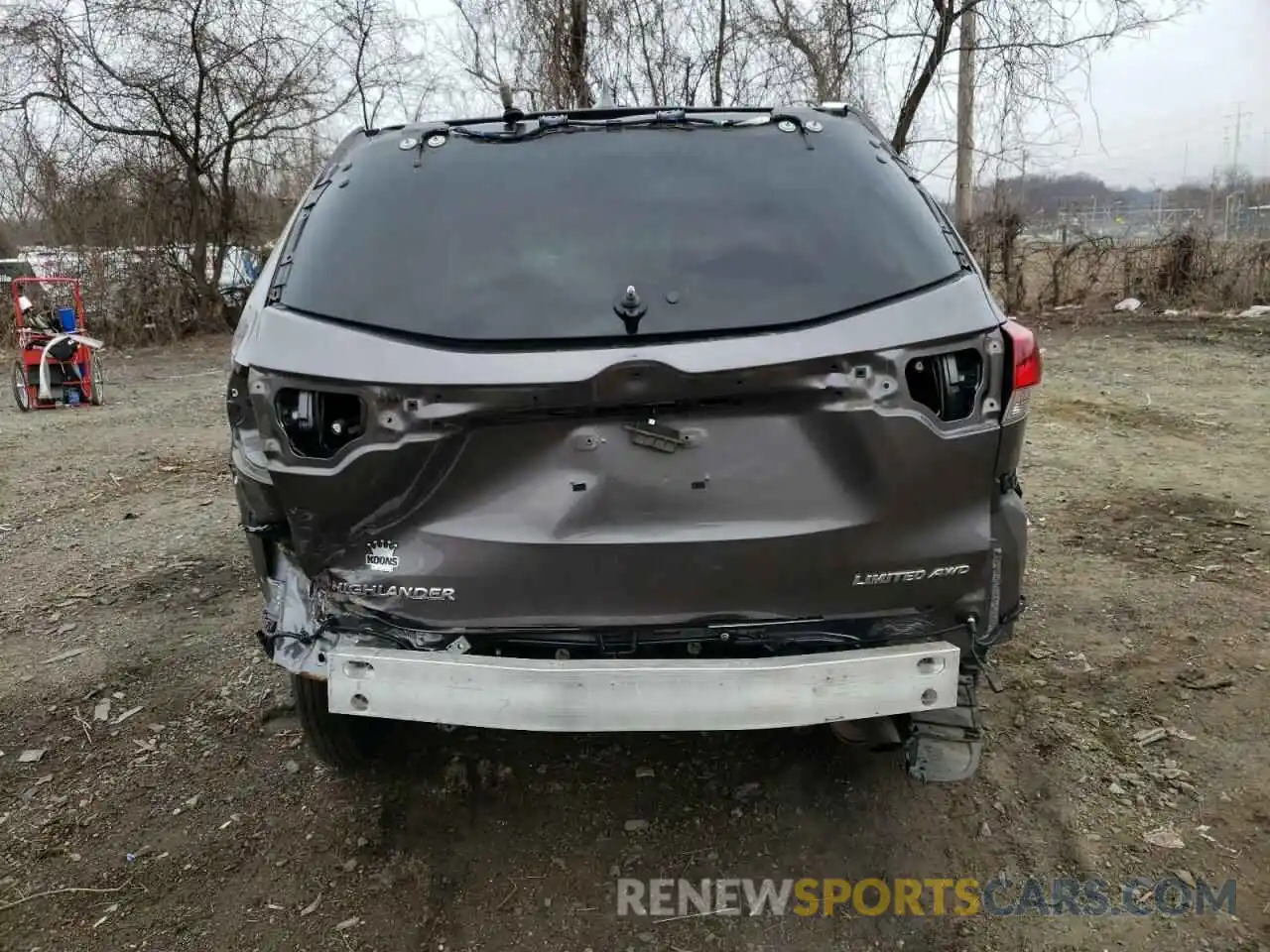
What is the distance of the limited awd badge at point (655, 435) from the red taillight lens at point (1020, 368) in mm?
767

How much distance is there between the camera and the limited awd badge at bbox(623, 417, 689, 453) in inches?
83.3

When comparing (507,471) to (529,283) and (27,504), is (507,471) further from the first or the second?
(27,504)

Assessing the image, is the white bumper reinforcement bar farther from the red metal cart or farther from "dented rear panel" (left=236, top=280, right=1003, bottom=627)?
the red metal cart

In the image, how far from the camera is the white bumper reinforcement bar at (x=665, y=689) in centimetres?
208

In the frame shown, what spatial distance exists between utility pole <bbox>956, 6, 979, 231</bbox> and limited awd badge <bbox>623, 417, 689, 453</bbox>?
10.6 metres

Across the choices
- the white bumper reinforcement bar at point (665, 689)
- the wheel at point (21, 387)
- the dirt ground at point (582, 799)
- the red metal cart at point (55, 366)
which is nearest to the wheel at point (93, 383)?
the red metal cart at point (55, 366)

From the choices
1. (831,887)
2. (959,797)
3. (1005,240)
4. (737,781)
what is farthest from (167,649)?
(1005,240)

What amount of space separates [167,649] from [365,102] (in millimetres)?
15814

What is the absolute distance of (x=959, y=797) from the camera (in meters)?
2.87

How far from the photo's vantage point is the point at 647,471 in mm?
2131

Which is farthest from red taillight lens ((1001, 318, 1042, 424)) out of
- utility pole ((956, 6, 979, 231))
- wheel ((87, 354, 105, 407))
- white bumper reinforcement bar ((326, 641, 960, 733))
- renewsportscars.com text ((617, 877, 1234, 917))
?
wheel ((87, 354, 105, 407))

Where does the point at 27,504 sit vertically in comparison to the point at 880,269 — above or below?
below

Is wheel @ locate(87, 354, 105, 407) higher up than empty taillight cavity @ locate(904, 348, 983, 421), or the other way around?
empty taillight cavity @ locate(904, 348, 983, 421)

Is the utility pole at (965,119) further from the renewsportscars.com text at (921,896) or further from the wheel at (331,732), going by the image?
the wheel at (331,732)
